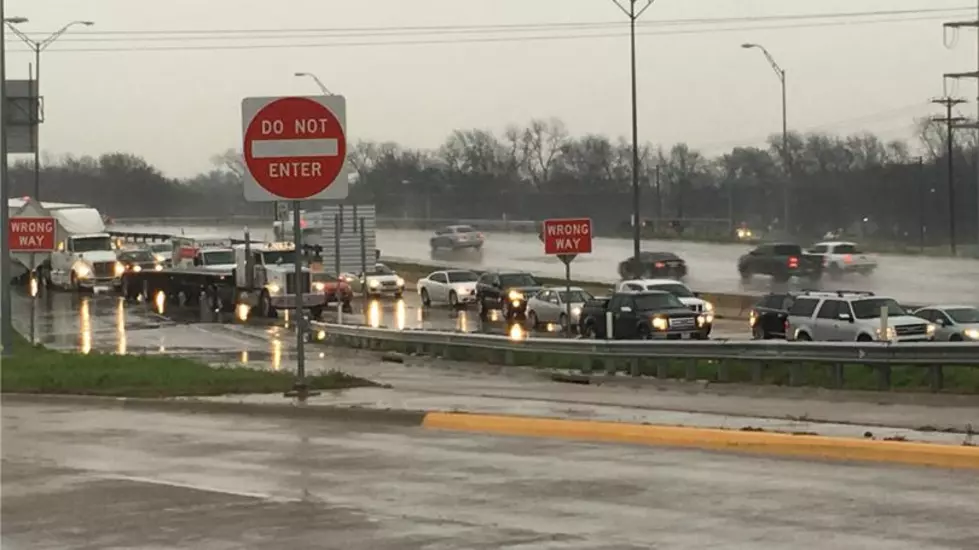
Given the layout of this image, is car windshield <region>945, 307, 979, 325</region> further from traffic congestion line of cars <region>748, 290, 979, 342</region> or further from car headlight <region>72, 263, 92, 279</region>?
car headlight <region>72, 263, 92, 279</region>

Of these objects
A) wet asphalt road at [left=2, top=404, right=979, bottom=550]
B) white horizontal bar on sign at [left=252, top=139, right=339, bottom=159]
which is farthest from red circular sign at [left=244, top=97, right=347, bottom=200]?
wet asphalt road at [left=2, top=404, right=979, bottom=550]

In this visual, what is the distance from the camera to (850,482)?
34.6 ft

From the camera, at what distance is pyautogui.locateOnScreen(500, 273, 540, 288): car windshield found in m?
51.8

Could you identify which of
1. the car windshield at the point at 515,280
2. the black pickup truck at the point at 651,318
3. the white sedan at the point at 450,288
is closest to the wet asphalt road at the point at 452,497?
the black pickup truck at the point at 651,318

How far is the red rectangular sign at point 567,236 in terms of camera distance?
31.8 metres

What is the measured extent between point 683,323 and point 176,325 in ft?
57.5

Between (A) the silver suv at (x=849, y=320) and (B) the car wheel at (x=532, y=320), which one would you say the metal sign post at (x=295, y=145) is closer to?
(A) the silver suv at (x=849, y=320)

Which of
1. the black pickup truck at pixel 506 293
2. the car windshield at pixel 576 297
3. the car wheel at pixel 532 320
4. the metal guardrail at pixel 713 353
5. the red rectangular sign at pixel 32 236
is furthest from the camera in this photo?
the black pickup truck at pixel 506 293

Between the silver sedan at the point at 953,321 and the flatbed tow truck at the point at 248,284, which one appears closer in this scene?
the silver sedan at the point at 953,321

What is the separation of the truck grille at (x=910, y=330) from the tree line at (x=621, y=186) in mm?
54233

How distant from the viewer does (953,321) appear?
106ft

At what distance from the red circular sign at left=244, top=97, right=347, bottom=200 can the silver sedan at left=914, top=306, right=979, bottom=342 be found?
62.5ft

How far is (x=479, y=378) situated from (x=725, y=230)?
7752cm

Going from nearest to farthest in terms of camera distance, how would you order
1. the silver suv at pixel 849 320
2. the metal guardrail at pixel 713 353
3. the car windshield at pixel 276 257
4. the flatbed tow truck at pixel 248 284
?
the metal guardrail at pixel 713 353
the silver suv at pixel 849 320
the flatbed tow truck at pixel 248 284
the car windshield at pixel 276 257
